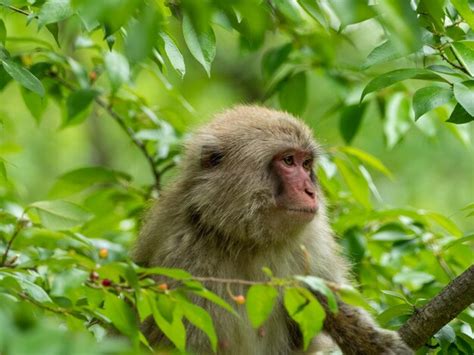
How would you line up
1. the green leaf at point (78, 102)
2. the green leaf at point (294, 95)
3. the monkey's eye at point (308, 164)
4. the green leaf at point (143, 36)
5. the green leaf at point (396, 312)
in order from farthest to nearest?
the green leaf at point (294, 95) < the green leaf at point (78, 102) < the monkey's eye at point (308, 164) < the green leaf at point (396, 312) < the green leaf at point (143, 36)

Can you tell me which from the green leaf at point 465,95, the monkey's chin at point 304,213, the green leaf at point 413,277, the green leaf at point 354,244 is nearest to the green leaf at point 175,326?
the green leaf at point 465,95

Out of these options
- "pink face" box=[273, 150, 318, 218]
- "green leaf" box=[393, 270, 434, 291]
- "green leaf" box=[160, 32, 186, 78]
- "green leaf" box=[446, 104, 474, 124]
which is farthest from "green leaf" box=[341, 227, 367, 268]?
"green leaf" box=[160, 32, 186, 78]

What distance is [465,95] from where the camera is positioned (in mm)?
4898

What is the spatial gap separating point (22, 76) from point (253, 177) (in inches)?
88.1

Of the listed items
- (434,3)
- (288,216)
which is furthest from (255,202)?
(434,3)

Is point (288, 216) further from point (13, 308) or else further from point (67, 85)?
point (13, 308)

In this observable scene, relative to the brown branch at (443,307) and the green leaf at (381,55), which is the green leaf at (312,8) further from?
the brown branch at (443,307)

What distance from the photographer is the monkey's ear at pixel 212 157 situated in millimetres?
7094

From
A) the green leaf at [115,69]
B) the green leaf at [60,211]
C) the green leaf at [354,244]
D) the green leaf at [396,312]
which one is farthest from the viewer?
the green leaf at [354,244]

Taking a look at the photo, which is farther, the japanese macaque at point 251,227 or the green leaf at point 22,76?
the japanese macaque at point 251,227

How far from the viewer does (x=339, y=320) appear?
261 inches

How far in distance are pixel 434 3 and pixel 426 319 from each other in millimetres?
2302

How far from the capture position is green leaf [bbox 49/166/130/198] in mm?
8281

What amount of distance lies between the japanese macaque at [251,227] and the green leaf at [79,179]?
132 cm
